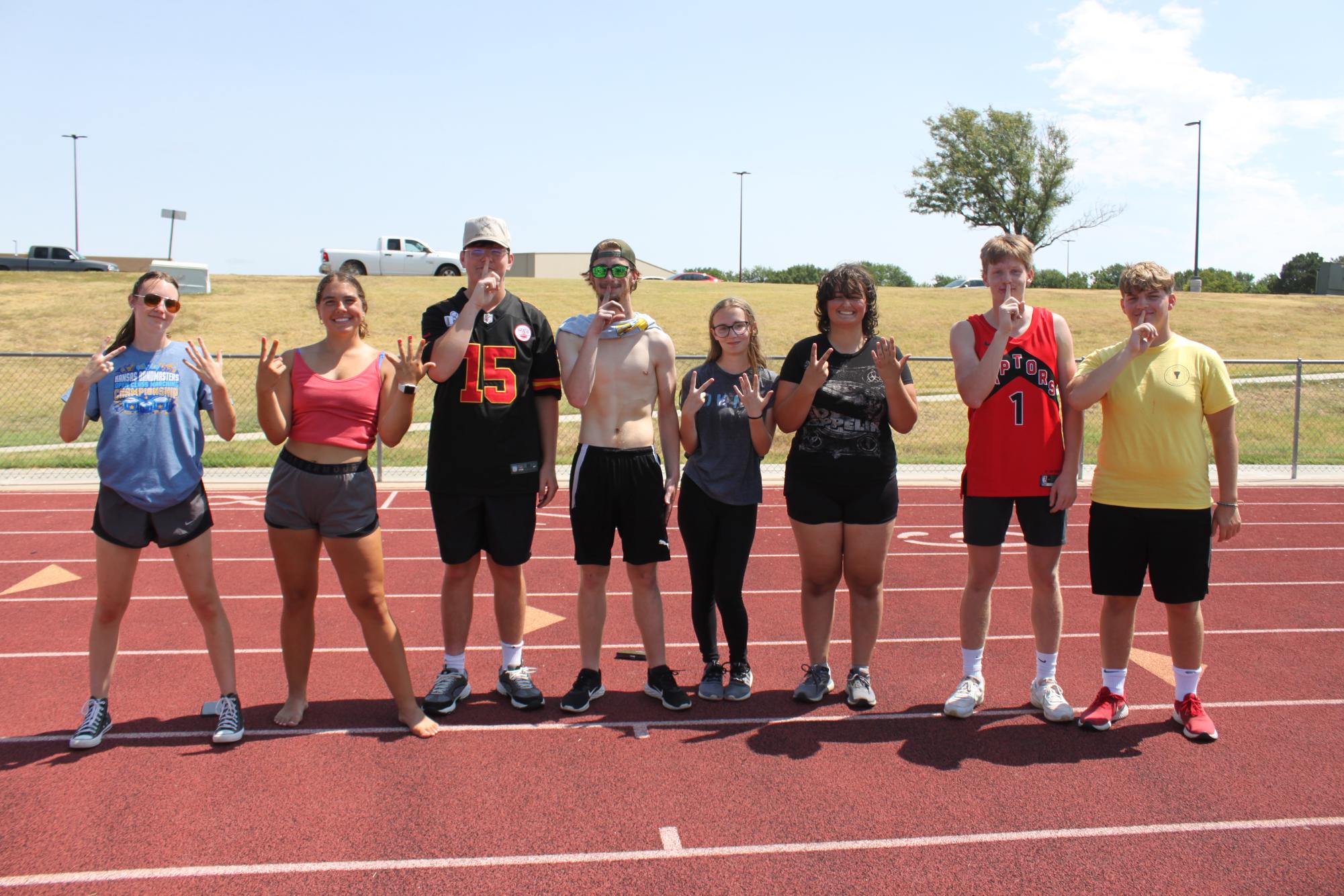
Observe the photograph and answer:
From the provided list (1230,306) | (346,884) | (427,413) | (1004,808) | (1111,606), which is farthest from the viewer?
(1230,306)

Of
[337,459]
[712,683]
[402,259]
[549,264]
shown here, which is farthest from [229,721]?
[549,264]

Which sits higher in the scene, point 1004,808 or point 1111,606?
point 1111,606

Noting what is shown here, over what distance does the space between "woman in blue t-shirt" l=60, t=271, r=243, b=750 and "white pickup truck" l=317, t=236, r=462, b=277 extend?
1221 inches

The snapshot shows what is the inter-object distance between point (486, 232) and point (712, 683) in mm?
2253

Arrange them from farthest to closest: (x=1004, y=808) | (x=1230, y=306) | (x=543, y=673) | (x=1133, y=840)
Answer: (x=1230, y=306) < (x=543, y=673) < (x=1004, y=808) < (x=1133, y=840)

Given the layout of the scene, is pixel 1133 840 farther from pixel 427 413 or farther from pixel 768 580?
pixel 427 413

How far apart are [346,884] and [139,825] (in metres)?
0.87

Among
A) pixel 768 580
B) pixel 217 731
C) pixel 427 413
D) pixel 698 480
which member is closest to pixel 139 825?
pixel 217 731

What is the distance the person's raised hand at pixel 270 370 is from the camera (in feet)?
12.3

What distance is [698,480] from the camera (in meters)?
4.43

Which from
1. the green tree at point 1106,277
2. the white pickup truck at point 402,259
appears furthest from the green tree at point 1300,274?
the white pickup truck at point 402,259

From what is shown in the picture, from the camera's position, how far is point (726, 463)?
4387 millimetres

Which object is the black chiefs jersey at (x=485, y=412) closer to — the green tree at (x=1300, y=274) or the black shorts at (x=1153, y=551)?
the black shorts at (x=1153, y=551)

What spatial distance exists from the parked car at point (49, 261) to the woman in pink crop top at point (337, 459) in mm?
40941
